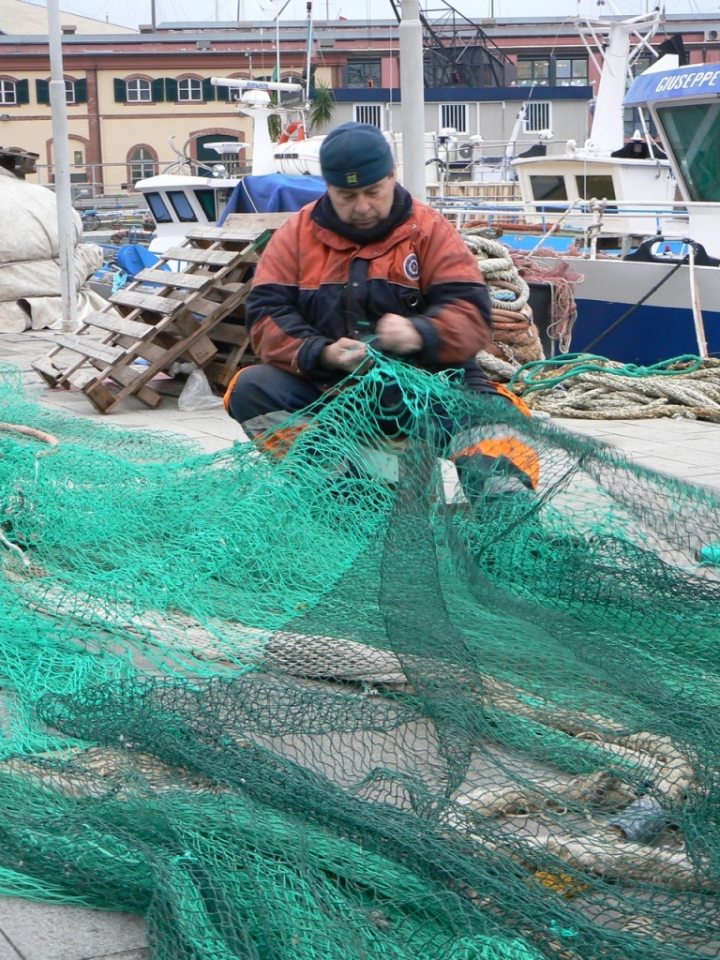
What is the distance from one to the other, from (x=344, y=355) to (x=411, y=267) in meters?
0.40

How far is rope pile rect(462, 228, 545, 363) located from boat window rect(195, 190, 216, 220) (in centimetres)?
1159

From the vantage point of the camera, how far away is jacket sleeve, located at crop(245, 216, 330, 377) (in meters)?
3.91

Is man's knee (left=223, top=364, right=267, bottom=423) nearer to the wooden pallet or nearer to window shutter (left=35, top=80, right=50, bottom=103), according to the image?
the wooden pallet

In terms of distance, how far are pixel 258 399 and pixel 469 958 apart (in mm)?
2566

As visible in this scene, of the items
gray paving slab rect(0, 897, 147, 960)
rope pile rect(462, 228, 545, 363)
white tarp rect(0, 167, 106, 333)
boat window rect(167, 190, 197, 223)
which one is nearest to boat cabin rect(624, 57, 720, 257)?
rope pile rect(462, 228, 545, 363)

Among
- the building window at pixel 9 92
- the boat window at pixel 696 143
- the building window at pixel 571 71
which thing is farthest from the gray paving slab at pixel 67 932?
Result: the building window at pixel 9 92

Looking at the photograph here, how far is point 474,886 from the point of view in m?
1.78

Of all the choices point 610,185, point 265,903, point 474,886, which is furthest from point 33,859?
point 610,185

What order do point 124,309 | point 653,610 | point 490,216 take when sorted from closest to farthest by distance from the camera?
point 653,610
point 124,309
point 490,216

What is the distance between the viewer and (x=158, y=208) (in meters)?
19.6

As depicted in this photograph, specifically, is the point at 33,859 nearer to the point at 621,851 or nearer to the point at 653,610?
the point at 621,851

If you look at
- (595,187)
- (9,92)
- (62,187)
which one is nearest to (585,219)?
(595,187)

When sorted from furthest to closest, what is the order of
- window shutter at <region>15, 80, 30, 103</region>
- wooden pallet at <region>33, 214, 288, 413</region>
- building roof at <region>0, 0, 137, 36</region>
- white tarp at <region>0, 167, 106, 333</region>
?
building roof at <region>0, 0, 137, 36</region>
window shutter at <region>15, 80, 30, 103</region>
white tarp at <region>0, 167, 106, 333</region>
wooden pallet at <region>33, 214, 288, 413</region>

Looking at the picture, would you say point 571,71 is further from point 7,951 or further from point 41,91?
point 7,951
